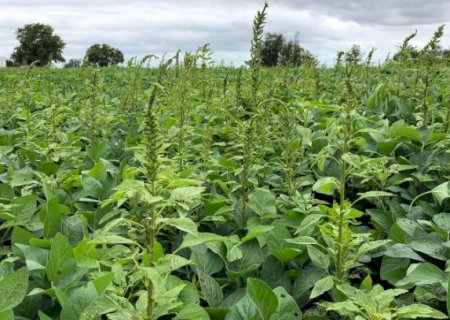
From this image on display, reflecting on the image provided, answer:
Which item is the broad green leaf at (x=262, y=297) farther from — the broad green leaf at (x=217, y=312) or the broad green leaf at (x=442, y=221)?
the broad green leaf at (x=442, y=221)

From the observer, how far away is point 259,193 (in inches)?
103

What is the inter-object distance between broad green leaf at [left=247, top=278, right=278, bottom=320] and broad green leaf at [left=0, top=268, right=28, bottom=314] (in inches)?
27.7

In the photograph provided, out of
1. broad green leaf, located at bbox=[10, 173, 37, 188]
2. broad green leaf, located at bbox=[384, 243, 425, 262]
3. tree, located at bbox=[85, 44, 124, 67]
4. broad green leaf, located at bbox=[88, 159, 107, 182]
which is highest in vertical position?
tree, located at bbox=[85, 44, 124, 67]

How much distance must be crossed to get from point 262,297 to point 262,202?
2.92 feet

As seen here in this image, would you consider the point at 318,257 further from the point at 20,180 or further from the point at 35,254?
the point at 20,180

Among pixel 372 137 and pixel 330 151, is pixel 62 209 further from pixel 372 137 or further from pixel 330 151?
pixel 372 137

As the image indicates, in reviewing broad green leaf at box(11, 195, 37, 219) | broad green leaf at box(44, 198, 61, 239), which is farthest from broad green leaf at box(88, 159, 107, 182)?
broad green leaf at box(44, 198, 61, 239)

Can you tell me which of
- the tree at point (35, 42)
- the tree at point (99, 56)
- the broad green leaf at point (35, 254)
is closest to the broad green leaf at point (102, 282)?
the broad green leaf at point (35, 254)

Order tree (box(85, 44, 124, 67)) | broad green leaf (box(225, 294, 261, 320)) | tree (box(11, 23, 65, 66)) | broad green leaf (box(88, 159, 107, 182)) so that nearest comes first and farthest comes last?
broad green leaf (box(225, 294, 261, 320)) < broad green leaf (box(88, 159, 107, 182)) < tree (box(85, 44, 124, 67)) < tree (box(11, 23, 65, 66))

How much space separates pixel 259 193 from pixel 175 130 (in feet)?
3.08

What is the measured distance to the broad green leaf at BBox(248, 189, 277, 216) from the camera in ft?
8.29

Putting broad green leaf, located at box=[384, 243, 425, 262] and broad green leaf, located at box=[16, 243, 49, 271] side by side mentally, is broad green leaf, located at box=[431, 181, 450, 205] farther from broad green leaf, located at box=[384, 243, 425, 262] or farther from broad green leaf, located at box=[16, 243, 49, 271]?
broad green leaf, located at box=[16, 243, 49, 271]

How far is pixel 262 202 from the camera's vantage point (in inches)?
101

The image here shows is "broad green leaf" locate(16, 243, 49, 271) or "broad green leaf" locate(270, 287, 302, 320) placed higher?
"broad green leaf" locate(16, 243, 49, 271)
